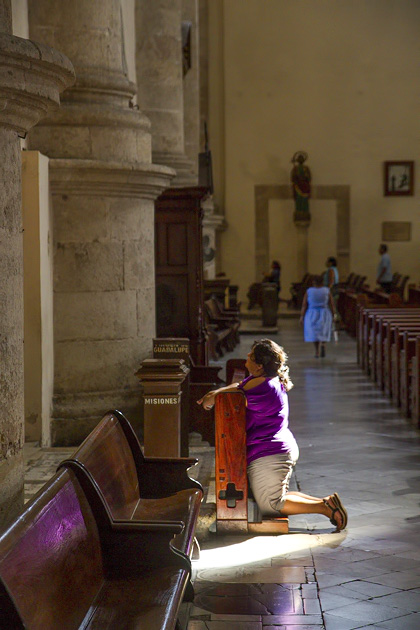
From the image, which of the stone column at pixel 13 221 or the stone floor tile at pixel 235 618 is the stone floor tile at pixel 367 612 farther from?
the stone column at pixel 13 221

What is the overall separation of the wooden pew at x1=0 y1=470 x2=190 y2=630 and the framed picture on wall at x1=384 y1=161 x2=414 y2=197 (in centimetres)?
2330

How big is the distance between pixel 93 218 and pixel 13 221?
12.4ft

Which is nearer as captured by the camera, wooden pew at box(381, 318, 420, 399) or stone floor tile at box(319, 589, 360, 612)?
stone floor tile at box(319, 589, 360, 612)

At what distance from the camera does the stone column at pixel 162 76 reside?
484 inches

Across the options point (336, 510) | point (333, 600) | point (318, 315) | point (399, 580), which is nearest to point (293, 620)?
point (333, 600)

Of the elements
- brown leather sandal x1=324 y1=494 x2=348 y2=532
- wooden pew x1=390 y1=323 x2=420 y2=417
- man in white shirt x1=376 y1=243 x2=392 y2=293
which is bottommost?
brown leather sandal x1=324 y1=494 x2=348 y2=532

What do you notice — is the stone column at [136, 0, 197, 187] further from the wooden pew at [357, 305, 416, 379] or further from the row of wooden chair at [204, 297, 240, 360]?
the wooden pew at [357, 305, 416, 379]

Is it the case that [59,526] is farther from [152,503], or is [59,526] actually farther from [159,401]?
[159,401]

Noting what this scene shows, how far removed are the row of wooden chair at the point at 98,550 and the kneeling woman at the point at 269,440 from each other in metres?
0.97

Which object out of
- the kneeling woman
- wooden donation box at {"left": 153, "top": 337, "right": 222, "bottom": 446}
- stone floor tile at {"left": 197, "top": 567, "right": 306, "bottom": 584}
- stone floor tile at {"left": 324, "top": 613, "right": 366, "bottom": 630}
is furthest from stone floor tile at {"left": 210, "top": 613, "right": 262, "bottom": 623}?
wooden donation box at {"left": 153, "top": 337, "right": 222, "bottom": 446}

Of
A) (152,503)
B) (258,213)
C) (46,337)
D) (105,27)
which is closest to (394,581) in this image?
(152,503)

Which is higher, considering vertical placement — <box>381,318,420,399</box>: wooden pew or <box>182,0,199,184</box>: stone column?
<box>182,0,199,184</box>: stone column

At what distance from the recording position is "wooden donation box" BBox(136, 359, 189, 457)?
5.90m

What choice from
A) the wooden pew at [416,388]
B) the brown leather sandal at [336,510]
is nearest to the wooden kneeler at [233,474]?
the brown leather sandal at [336,510]
